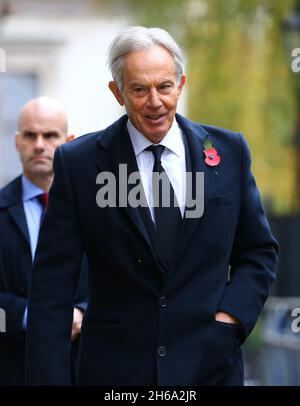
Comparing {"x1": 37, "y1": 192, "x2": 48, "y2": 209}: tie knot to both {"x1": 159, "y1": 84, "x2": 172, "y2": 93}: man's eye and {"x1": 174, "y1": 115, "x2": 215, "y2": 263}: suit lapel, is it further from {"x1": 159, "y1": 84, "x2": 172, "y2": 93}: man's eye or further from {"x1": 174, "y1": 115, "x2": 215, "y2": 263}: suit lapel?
{"x1": 159, "y1": 84, "x2": 172, "y2": 93}: man's eye

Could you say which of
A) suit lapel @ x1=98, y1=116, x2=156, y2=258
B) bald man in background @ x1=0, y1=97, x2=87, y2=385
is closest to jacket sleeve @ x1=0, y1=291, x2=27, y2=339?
bald man in background @ x1=0, y1=97, x2=87, y2=385

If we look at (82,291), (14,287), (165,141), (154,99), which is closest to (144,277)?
(165,141)

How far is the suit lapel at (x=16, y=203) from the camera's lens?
684 centimetres

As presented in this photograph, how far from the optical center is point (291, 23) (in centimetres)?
1569

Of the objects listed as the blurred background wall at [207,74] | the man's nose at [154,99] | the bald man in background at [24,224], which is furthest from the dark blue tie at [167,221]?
the blurred background wall at [207,74]

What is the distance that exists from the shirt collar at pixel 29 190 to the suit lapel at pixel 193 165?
66.3 inches

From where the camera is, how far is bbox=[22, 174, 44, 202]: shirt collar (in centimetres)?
698

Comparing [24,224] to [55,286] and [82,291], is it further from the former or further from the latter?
[55,286]

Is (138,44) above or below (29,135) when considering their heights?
below

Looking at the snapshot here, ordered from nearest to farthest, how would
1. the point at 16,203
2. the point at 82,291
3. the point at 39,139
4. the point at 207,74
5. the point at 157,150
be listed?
the point at 157,150 → the point at 82,291 → the point at 16,203 → the point at 39,139 → the point at 207,74

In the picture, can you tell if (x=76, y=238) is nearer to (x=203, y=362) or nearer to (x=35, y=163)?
(x=203, y=362)

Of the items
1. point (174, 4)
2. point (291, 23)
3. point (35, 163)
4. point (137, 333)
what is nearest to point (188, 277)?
point (137, 333)

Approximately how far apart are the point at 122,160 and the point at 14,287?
166 centimetres

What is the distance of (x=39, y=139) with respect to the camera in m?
7.15
